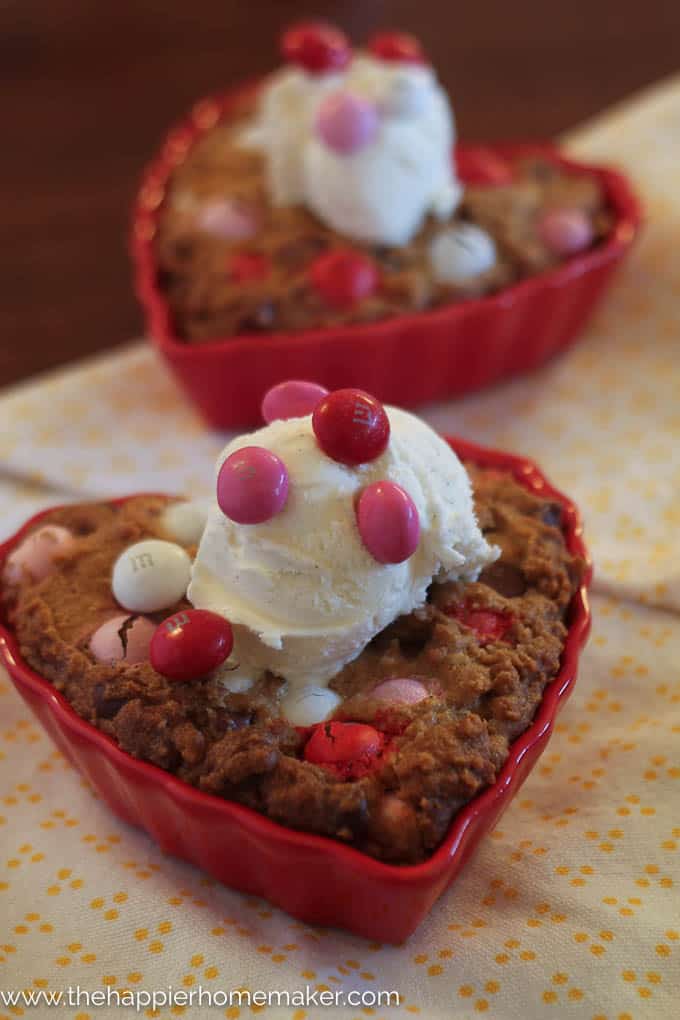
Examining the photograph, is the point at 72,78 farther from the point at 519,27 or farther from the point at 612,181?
the point at 612,181

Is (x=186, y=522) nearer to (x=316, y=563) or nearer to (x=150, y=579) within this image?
(x=150, y=579)

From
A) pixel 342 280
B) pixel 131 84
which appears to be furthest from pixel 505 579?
pixel 131 84

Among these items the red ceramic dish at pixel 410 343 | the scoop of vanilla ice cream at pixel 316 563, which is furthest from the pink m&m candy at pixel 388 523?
the red ceramic dish at pixel 410 343

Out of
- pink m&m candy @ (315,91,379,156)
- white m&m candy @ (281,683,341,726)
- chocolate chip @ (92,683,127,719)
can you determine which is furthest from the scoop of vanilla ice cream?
pink m&m candy @ (315,91,379,156)

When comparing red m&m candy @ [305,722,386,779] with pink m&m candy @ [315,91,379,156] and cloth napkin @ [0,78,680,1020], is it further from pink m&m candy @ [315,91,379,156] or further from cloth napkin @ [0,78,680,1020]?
pink m&m candy @ [315,91,379,156]

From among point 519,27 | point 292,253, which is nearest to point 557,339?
point 292,253

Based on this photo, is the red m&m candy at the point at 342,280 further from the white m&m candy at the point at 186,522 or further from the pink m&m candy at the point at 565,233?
the white m&m candy at the point at 186,522
